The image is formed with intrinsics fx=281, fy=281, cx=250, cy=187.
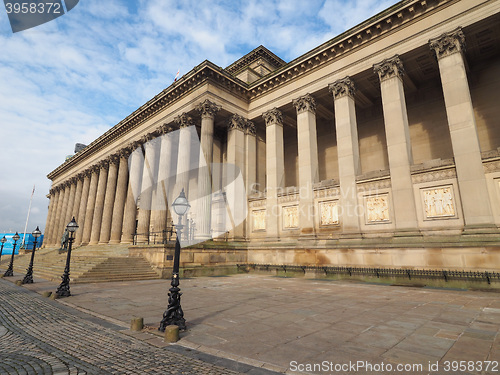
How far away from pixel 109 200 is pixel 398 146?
107 ft

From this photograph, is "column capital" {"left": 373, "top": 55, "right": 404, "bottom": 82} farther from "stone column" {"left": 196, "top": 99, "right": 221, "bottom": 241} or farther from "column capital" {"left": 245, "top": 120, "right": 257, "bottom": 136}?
"stone column" {"left": 196, "top": 99, "right": 221, "bottom": 241}

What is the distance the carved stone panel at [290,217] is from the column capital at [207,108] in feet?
33.3

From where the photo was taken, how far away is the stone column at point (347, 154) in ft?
62.4

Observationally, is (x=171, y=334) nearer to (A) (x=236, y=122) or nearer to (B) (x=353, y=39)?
(B) (x=353, y=39)

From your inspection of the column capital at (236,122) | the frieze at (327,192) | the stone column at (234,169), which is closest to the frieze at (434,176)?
the frieze at (327,192)

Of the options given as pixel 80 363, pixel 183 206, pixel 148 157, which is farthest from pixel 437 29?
pixel 148 157

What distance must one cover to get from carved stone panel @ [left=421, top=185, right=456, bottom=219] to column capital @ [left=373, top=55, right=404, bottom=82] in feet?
26.6

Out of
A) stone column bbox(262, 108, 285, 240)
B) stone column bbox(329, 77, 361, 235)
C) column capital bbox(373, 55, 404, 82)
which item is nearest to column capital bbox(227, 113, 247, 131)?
stone column bbox(262, 108, 285, 240)

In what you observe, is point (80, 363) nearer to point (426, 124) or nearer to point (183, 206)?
point (183, 206)

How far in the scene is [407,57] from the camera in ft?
62.4

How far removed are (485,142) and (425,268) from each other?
34.3ft

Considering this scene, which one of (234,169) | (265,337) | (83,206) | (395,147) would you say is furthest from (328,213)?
(83,206)

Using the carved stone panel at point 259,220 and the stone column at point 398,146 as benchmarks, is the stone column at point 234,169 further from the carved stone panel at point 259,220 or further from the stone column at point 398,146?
the stone column at point 398,146

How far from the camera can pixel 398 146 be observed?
17.7m
